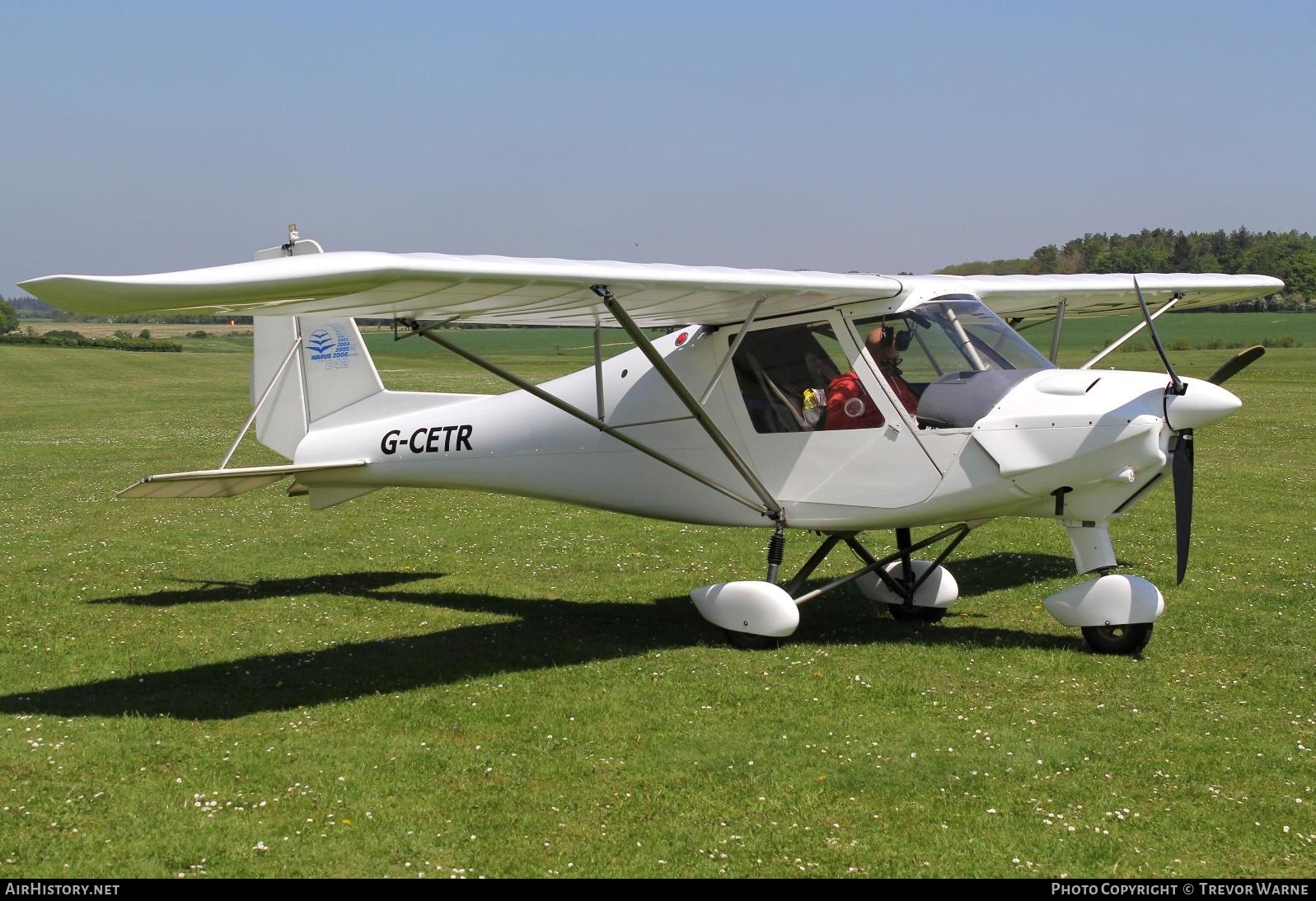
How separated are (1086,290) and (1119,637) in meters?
3.57

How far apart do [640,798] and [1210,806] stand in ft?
8.83

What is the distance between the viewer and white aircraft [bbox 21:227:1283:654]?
7633mm

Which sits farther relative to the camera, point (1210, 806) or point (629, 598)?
point (629, 598)

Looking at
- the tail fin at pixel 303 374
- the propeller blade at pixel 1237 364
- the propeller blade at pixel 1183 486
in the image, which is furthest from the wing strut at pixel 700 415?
the tail fin at pixel 303 374

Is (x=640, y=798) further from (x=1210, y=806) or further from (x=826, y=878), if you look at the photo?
(x=1210, y=806)

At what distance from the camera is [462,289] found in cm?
729

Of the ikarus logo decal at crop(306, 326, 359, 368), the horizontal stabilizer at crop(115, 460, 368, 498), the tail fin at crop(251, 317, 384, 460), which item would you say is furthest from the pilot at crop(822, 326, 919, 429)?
the ikarus logo decal at crop(306, 326, 359, 368)

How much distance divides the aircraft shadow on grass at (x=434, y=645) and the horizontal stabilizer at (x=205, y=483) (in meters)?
1.35

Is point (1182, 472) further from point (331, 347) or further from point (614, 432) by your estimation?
point (331, 347)

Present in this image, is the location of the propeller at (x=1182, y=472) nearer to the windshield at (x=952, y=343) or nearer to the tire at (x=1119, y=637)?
the tire at (x=1119, y=637)

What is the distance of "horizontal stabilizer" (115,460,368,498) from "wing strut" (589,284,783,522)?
3.40m

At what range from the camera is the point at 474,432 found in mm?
10570

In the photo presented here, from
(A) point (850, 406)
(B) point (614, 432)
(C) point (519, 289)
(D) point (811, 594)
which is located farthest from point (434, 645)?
(A) point (850, 406)

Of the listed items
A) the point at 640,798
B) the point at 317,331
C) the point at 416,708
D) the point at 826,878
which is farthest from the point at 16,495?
the point at 826,878
